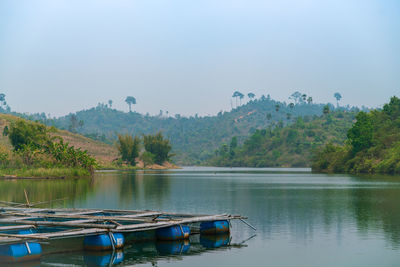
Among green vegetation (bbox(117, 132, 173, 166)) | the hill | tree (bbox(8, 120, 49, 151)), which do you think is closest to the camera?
tree (bbox(8, 120, 49, 151))

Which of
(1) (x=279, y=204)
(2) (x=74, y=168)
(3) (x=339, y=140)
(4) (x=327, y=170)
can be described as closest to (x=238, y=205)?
(1) (x=279, y=204)

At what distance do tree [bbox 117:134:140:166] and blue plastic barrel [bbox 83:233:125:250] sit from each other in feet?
415

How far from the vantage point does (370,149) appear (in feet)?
358

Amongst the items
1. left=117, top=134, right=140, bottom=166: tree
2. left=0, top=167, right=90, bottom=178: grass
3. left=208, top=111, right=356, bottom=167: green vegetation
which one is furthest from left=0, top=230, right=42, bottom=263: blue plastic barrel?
left=208, top=111, right=356, bottom=167: green vegetation

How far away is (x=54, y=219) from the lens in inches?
1089

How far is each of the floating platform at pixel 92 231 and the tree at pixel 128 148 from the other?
120227 millimetres

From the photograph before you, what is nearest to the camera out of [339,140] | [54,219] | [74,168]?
[54,219]

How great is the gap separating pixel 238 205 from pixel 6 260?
23531 millimetres

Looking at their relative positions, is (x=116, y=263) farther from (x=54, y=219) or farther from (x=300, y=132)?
(x=300, y=132)

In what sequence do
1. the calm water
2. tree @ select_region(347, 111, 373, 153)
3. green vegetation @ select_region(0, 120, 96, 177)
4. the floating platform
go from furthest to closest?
1. tree @ select_region(347, 111, 373, 153)
2. green vegetation @ select_region(0, 120, 96, 177)
3. the calm water
4. the floating platform

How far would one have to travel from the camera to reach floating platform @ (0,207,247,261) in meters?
20.5

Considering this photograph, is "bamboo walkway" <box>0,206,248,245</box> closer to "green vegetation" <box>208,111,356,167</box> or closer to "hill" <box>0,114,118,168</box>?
"hill" <box>0,114,118,168</box>

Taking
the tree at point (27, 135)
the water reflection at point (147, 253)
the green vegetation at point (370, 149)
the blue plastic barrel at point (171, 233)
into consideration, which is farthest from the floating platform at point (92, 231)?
the green vegetation at point (370, 149)

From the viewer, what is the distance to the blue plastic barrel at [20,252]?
65.5ft
